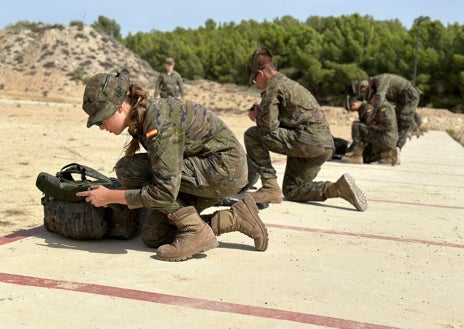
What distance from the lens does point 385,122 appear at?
31.0ft

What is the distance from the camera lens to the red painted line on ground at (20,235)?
13.7ft

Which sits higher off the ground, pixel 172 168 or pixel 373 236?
pixel 172 168

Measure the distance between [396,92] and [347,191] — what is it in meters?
5.30

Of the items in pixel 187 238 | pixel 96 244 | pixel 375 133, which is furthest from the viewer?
pixel 375 133

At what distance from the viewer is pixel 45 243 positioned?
4125mm

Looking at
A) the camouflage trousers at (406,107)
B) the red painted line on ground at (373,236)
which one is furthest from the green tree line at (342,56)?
the red painted line on ground at (373,236)

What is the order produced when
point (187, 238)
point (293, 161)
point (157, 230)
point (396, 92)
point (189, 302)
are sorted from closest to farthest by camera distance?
1. point (189, 302)
2. point (187, 238)
3. point (157, 230)
4. point (293, 161)
5. point (396, 92)

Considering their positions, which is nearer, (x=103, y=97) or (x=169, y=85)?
(x=103, y=97)

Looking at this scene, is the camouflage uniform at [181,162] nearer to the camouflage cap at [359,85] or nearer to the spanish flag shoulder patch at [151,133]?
the spanish flag shoulder patch at [151,133]

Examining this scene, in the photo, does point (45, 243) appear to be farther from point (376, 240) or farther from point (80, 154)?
point (80, 154)

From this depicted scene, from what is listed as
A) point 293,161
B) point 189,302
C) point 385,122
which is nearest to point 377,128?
point 385,122

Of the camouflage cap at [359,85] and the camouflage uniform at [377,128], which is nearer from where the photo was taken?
the camouflage uniform at [377,128]

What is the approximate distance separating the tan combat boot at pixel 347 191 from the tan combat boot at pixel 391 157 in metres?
4.46

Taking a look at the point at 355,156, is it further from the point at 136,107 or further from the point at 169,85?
the point at 136,107
